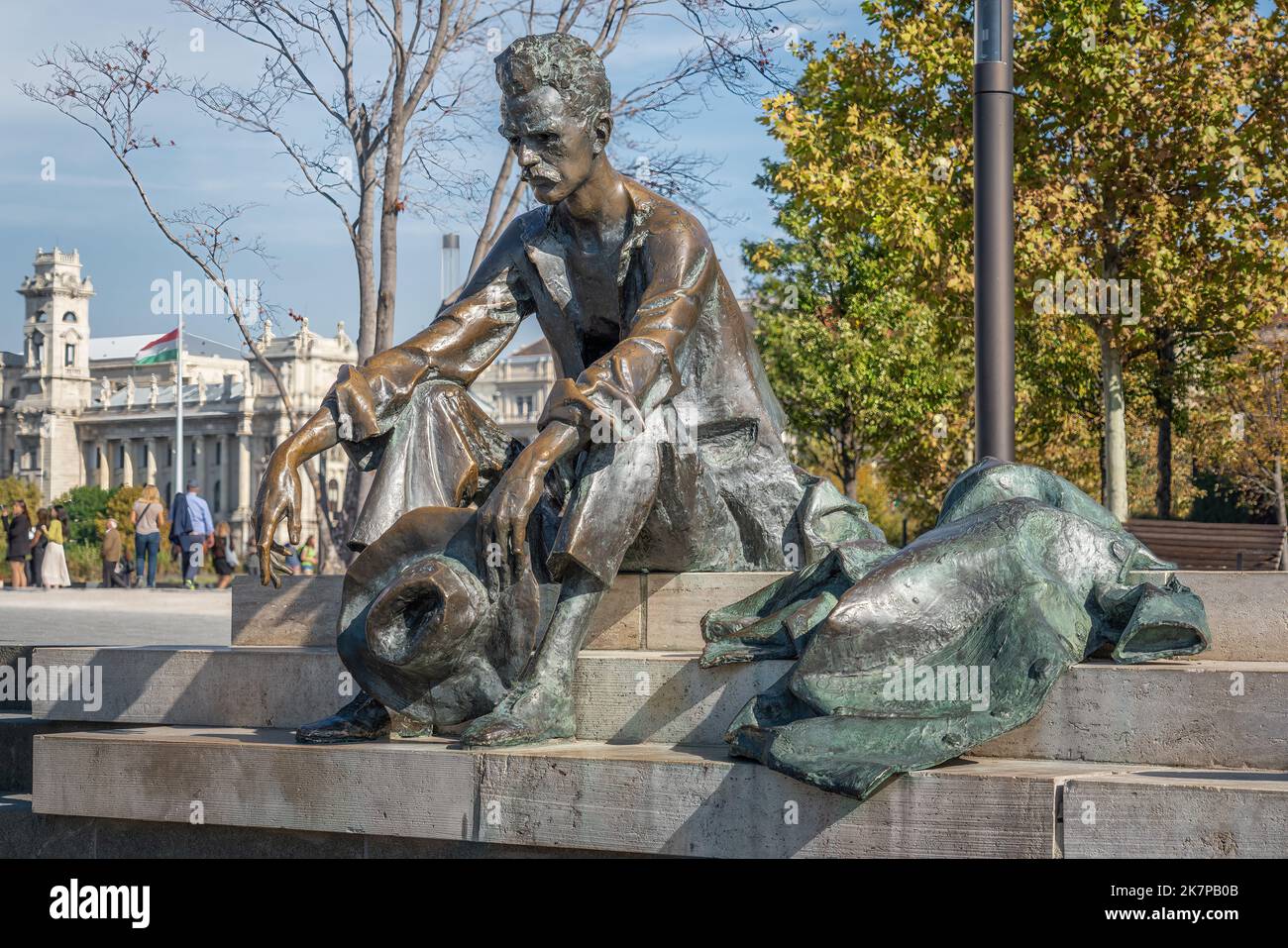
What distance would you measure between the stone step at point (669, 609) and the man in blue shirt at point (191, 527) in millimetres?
17829

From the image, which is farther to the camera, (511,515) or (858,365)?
(858,365)

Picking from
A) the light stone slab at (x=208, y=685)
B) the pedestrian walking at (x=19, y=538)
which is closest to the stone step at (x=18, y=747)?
the light stone slab at (x=208, y=685)

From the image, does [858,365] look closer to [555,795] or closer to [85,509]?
[555,795]

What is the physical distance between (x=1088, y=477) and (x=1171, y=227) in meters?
22.4

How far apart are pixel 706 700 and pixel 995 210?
3901 millimetres

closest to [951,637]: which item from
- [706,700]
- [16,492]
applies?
[706,700]

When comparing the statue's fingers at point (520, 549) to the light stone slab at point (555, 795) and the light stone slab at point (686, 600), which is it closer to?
the light stone slab at point (555, 795)

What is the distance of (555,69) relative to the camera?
16.3 feet

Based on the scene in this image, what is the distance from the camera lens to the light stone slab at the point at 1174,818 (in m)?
3.51

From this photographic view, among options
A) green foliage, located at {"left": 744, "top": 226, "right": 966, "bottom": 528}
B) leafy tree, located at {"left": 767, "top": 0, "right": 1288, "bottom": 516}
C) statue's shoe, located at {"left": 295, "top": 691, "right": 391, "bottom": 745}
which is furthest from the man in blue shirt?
statue's shoe, located at {"left": 295, "top": 691, "right": 391, "bottom": 745}

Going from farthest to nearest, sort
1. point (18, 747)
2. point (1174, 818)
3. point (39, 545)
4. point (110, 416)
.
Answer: point (110, 416) < point (39, 545) < point (18, 747) < point (1174, 818)

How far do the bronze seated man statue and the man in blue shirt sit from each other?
61.3ft
